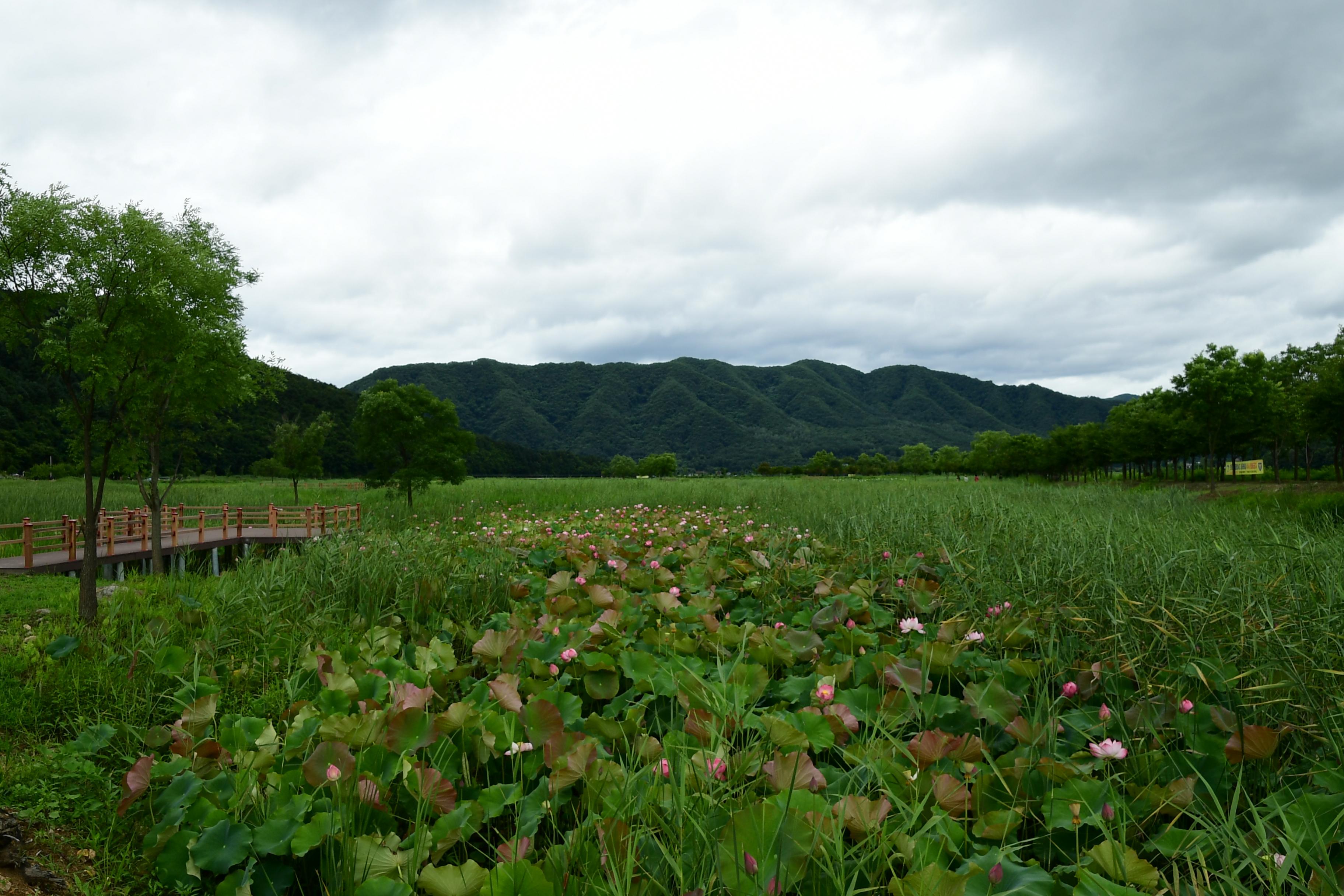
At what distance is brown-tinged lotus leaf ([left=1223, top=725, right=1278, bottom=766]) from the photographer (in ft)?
7.59

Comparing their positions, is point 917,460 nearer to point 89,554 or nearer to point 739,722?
point 89,554

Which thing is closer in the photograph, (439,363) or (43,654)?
(43,654)

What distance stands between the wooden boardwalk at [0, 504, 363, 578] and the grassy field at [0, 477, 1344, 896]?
559cm

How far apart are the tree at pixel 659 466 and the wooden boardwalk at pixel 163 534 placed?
214ft

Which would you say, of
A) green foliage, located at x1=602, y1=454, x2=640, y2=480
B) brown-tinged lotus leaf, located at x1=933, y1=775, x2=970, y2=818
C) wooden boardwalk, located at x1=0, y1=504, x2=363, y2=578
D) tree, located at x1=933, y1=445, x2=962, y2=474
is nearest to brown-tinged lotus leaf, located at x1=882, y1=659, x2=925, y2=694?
brown-tinged lotus leaf, located at x1=933, y1=775, x2=970, y2=818

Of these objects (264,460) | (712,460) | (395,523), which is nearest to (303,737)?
(395,523)

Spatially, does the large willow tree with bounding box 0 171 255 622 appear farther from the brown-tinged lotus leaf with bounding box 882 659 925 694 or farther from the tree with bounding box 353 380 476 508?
the tree with bounding box 353 380 476 508

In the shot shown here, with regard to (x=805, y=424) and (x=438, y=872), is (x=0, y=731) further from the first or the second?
(x=805, y=424)

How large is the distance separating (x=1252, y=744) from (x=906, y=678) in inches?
47.6

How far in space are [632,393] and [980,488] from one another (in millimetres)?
180829

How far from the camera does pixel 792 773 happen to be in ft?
6.86

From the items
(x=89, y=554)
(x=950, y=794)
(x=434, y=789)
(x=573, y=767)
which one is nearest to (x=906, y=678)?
(x=950, y=794)

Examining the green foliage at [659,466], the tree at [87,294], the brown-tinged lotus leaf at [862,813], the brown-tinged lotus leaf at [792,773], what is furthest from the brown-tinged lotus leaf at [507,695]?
the green foliage at [659,466]

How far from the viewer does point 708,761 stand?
2184 mm
